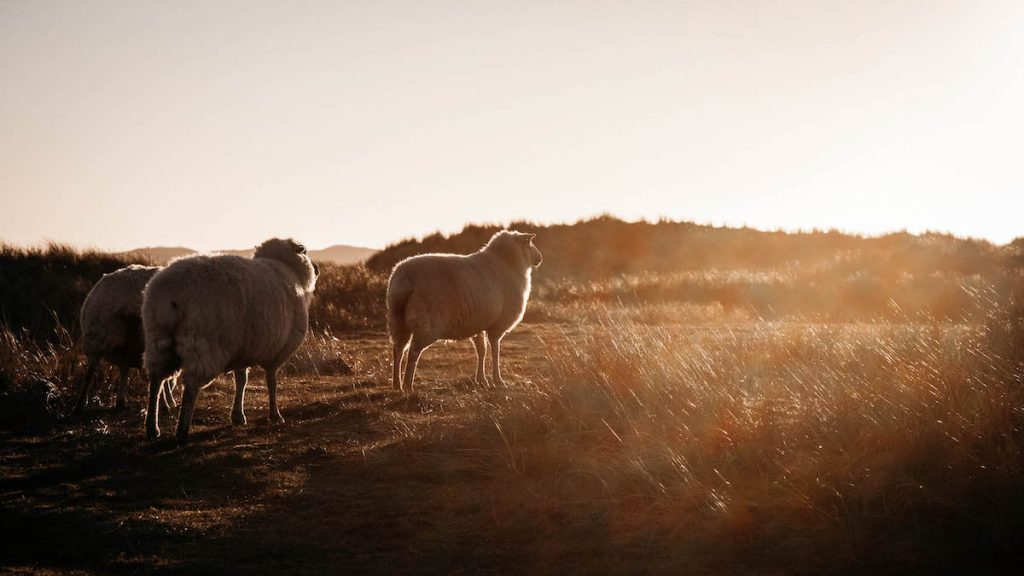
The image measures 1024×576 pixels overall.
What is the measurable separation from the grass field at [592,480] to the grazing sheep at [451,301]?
2.01 metres

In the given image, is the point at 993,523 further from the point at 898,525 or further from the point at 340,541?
the point at 340,541

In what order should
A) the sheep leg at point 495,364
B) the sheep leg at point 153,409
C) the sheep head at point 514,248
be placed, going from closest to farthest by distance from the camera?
the sheep leg at point 153,409, the sheep leg at point 495,364, the sheep head at point 514,248

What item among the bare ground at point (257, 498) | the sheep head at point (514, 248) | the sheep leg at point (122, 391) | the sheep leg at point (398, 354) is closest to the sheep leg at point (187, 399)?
the bare ground at point (257, 498)

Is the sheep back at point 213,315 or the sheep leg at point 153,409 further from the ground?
the sheep back at point 213,315

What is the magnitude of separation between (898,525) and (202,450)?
5627 millimetres

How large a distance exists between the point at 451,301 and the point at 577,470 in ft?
14.6

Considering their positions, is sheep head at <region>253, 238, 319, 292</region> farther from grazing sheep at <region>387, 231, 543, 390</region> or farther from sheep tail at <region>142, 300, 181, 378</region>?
→ sheep tail at <region>142, 300, 181, 378</region>

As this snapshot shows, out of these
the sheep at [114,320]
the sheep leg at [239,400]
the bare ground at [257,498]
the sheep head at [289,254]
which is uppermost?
the sheep head at [289,254]

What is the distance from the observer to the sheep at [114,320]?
303 inches

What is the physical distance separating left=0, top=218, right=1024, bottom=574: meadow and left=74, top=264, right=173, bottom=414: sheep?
726 millimetres

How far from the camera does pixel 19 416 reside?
25.0ft

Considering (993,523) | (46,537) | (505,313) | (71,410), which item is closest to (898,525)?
(993,523)

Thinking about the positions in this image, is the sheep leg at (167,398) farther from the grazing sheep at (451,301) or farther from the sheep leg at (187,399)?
the grazing sheep at (451,301)

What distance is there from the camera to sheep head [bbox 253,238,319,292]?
8.34 m
